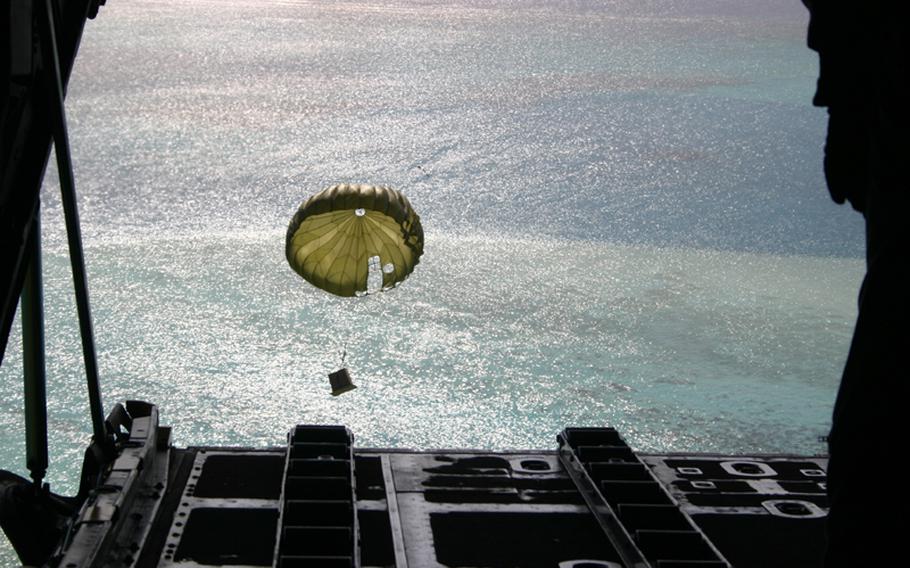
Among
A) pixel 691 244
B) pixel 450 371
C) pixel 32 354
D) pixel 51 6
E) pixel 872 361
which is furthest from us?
pixel 691 244

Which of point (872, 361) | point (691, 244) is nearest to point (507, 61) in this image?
point (691, 244)

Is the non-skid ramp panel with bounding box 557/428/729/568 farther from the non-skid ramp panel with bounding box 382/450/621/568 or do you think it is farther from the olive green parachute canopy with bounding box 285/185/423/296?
the olive green parachute canopy with bounding box 285/185/423/296

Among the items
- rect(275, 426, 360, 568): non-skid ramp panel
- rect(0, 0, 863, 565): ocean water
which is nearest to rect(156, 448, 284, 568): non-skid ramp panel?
rect(275, 426, 360, 568): non-skid ramp panel

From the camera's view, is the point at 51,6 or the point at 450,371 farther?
the point at 450,371

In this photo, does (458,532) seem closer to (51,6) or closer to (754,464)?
(754,464)

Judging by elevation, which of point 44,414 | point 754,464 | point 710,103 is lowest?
point 754,464

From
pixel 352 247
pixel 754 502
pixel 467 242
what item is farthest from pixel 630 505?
pixel 467 242

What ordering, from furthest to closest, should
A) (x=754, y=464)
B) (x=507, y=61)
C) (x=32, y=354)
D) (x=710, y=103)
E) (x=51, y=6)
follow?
(x=507, y=61), (x=710, y=103), (x=754, y=464), (x=32, y=354), (x=51, y=6)

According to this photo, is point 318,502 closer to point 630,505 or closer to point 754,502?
point 630,505
